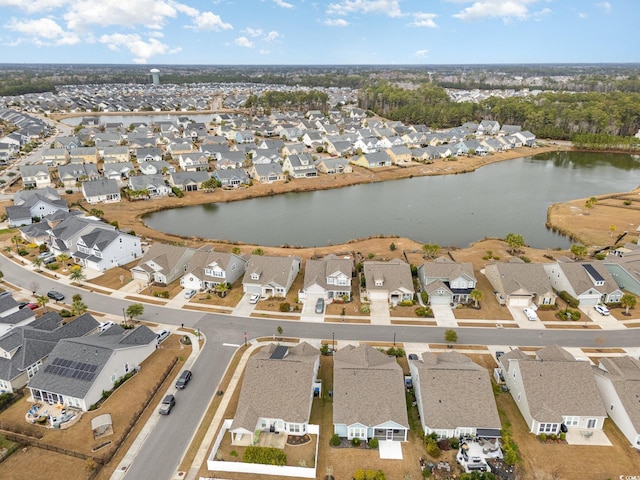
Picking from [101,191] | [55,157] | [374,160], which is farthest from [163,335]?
[55,157]

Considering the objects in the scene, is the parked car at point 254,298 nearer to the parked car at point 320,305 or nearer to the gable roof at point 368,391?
the parked car at point 320,305

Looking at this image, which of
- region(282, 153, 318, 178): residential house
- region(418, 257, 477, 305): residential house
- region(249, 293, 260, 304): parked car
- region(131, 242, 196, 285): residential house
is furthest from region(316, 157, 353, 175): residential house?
Answer: region(249, 293, 260, 304): parked car

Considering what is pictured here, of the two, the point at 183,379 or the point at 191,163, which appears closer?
the point at 183,379

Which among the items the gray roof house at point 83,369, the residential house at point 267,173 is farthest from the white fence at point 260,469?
the residential house at point 267,173

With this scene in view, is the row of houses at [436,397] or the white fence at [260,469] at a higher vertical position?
the row of houses at [436,397]

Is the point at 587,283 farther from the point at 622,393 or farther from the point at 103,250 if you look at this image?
the point at 103,250

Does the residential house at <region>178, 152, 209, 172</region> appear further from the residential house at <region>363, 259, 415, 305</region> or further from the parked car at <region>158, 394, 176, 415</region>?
the parked car at <region>158, 394, 176, 415</region>
